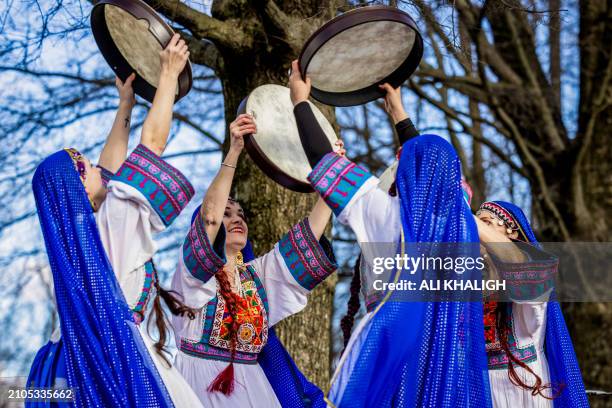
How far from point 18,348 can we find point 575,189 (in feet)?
20.8

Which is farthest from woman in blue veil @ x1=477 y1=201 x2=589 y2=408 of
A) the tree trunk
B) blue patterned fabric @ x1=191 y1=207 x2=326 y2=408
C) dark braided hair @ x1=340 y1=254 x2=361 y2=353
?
the tree trunk

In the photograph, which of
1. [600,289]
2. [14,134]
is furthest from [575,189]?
[14,134]

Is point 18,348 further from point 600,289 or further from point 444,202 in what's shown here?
point 444,202

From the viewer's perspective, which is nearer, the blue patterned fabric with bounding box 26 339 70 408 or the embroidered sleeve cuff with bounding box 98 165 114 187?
the blue patterned fabric with bounding box 26 339 70 408

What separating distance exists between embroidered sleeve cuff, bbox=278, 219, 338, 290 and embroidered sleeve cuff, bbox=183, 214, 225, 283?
1.23 ft

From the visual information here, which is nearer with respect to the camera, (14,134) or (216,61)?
(216,61)

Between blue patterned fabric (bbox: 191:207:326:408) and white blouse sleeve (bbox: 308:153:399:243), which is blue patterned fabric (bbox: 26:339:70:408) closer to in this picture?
blue patterned fabric (bbox: 191:207:326:408)

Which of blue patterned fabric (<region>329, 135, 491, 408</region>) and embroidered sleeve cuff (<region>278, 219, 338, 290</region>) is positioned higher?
embroidered sleeve cuff (<region>278, 219, 338, 290</region>)

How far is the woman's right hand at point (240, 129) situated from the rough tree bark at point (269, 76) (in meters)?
1.28

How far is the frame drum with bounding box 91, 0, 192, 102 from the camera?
3.46m

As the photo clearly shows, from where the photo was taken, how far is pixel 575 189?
879 cm

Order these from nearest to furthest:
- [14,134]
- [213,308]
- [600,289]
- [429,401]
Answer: [429,401]
[213,308]
[14,134]
[600,289]

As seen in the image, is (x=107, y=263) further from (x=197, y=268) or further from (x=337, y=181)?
(x=337, y=181)

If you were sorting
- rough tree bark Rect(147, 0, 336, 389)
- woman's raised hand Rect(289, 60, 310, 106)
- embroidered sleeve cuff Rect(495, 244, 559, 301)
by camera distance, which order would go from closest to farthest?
woman's raised hand Rect(289, 60, 310, 106), embroidered sleeve cuff Rect(495, 244, 559, 301), rough tree bark Rect(147, 0, 336, 389)
